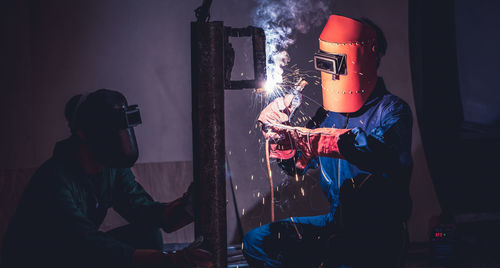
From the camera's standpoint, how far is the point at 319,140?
2270mm

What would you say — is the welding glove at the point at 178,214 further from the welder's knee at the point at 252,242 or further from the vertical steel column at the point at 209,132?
the vertical steel column at the point at 209,132

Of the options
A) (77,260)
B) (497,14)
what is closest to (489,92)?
(497,14)

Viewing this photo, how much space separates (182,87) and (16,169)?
1468 millimetres

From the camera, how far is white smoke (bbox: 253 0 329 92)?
3.75 m

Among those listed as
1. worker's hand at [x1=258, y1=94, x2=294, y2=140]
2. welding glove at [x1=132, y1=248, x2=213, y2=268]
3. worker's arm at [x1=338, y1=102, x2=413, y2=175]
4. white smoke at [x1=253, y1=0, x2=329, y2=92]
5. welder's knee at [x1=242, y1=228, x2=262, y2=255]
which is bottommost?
welder's knee at [x1=242, y1=228, x2=262, y2=255]

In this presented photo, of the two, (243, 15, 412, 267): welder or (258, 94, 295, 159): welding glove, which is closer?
(243, 15, 412, 267): welder

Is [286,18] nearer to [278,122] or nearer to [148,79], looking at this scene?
[148,79]

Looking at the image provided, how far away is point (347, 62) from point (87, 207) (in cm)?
167

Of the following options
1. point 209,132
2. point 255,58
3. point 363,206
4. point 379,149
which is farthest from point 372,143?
point 209,132

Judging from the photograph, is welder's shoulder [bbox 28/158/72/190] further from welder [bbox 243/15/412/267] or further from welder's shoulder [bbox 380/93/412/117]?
welder's shoulder [bbox 380/93/412/117]

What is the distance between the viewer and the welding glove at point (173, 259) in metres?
1.95

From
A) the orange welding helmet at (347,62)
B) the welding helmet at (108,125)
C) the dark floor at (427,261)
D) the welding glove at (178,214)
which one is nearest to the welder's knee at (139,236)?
the welding glove at (178,214)

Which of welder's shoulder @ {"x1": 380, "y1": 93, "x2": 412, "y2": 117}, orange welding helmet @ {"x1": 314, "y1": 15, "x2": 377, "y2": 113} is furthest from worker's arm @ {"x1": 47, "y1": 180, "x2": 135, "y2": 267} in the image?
welder's shoulder @ {"x1": 380, "y1": 93, "x2": 412, "y2": 117}

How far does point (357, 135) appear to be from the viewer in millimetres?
2217
